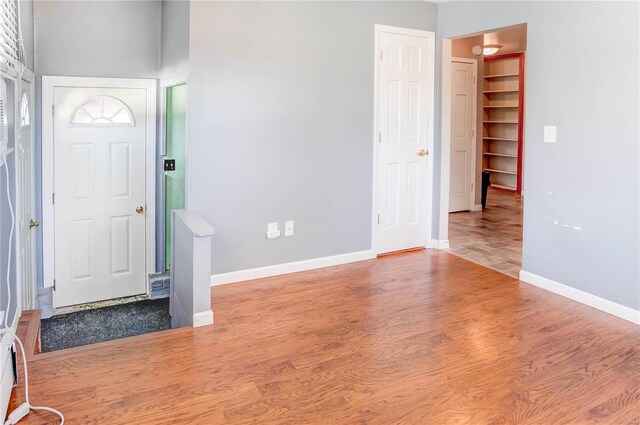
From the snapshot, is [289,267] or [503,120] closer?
[289,267]

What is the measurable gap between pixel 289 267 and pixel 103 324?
62.9 inches

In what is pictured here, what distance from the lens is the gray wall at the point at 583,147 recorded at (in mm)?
3309

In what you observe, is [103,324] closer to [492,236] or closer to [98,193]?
[98,193]

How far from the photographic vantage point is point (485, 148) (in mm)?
9703

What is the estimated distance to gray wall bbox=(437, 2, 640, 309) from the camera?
331 cm

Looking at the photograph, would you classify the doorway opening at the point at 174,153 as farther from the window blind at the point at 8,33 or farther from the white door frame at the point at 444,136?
the white door frame at the point at 444,136

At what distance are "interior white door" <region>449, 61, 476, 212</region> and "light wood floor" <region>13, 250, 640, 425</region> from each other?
364 centimetres

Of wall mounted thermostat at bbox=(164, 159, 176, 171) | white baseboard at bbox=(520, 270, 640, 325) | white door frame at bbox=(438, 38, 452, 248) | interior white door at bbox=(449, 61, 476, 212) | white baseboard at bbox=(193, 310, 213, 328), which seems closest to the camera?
white baseboard at bbox=(193, 310, 213, 328)

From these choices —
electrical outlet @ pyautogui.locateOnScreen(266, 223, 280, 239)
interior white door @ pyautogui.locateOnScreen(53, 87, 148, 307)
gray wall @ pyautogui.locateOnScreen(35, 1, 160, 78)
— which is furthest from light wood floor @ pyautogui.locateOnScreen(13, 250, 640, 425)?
gray wall @ pyautogui.locateOnScreen(35, 1, 160, 78)

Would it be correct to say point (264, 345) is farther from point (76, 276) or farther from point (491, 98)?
point (491, 98)

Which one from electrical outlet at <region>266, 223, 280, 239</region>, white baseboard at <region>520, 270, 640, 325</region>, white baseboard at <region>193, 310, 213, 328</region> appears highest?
electrical outlet at <region>266, 223, 280, 239</region>

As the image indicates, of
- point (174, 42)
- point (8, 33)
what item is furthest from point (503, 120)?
point (8, 33)

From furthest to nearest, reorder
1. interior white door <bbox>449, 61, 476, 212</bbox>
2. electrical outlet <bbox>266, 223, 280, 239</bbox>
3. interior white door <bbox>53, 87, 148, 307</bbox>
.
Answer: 1. interior white door <bbox>449, 61, 476, 212</bbox>
2. interior white door <bbox>53, 87, 148, 307</bbox>
3. electrical outlet <bbox>266, 223, 280, 239</bbox>

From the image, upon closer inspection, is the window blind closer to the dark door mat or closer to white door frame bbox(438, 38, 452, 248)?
the dark door mat
